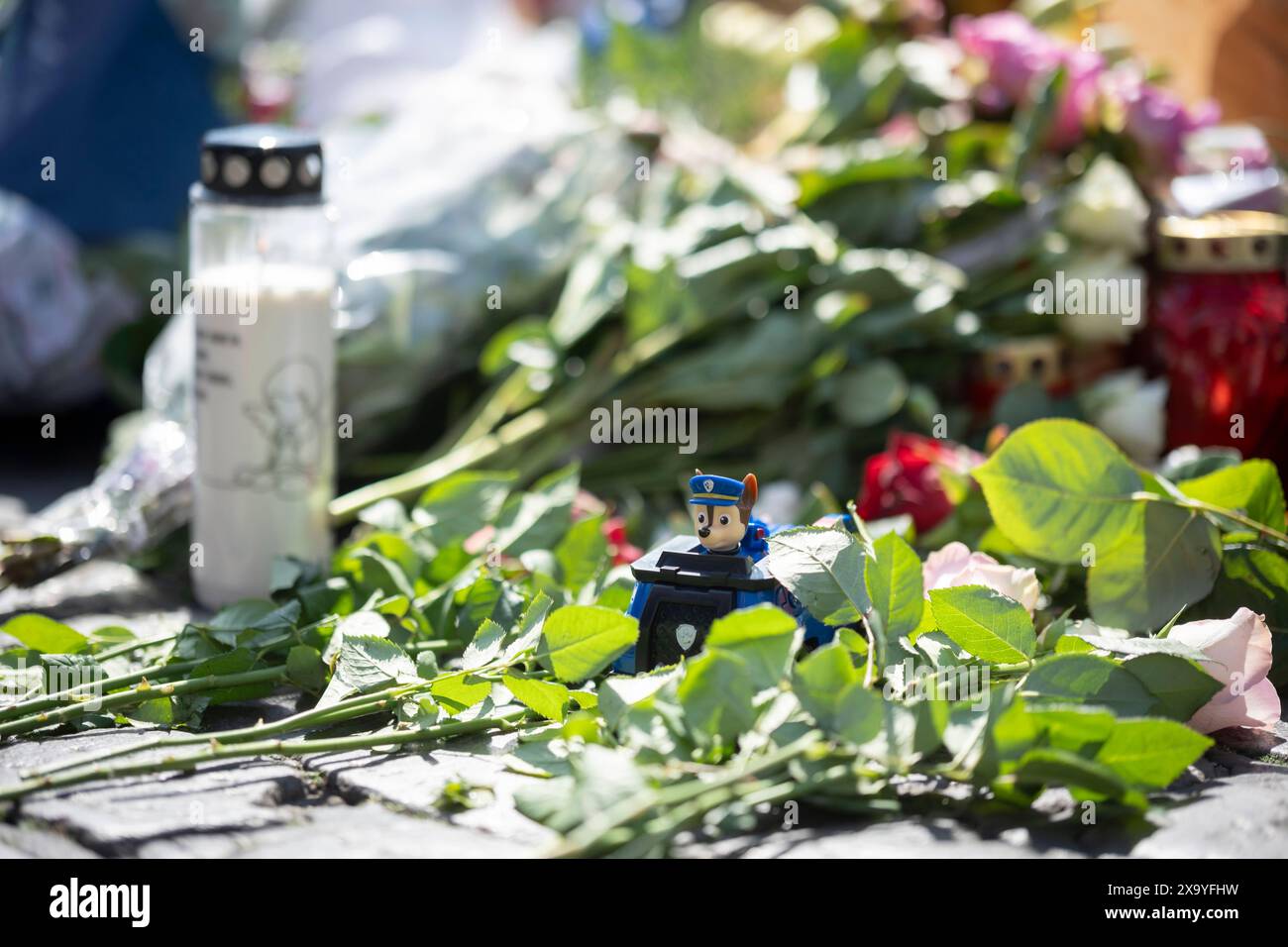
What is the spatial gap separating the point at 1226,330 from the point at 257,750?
0.87 meters

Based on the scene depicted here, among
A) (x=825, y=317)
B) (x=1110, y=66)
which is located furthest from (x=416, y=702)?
(x=1110, y=66)

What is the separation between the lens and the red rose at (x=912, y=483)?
965 millimetres

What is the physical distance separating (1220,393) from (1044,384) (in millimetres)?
149

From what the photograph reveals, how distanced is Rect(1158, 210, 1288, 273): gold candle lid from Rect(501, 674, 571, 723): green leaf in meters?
0.76

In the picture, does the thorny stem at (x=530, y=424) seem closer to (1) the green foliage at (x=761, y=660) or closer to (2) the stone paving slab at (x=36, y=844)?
(1) the green foliage at (x=761, y=660)

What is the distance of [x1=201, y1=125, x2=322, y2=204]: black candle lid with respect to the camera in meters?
0.92

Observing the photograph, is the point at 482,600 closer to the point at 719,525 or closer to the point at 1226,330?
the point at 719,525

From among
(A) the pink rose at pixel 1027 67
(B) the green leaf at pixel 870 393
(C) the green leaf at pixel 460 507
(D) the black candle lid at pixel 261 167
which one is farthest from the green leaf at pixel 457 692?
(A) the pink rose at pixel 1027 67

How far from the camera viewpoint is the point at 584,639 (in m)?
0.68

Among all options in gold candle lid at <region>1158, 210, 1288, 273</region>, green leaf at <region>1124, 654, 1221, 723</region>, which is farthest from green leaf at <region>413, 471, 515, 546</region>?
gold candle lid at <region>1158, 210, 1288, 273</region>

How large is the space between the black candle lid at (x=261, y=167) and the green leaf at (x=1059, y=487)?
51 cm
